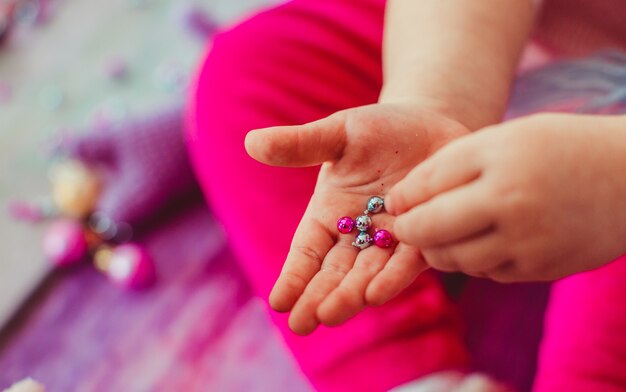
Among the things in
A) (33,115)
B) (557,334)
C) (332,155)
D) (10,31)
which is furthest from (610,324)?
(10,31)

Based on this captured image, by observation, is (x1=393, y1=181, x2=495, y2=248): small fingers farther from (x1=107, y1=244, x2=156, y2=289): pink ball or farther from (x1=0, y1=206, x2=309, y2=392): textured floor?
(x1=107, y1=244, x2=156, y2=289): pink ball

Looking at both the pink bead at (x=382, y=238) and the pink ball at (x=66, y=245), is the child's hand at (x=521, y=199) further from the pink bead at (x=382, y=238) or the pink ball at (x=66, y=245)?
the pink ball at (x=66, y=245)

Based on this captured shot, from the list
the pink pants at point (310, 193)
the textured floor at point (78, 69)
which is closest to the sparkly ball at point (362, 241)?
the pink pants at point (310, 193)

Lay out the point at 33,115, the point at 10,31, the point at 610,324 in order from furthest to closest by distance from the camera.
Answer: the point at 10,31
the point at 33,115
the point at 610,324

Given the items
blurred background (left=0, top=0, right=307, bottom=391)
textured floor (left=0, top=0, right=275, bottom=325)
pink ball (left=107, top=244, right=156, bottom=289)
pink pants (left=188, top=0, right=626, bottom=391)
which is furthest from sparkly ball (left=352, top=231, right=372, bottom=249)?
textured floor (left=0, top=0, right=275, bottom=325)

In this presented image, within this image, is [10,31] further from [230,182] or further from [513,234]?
[513,234]
